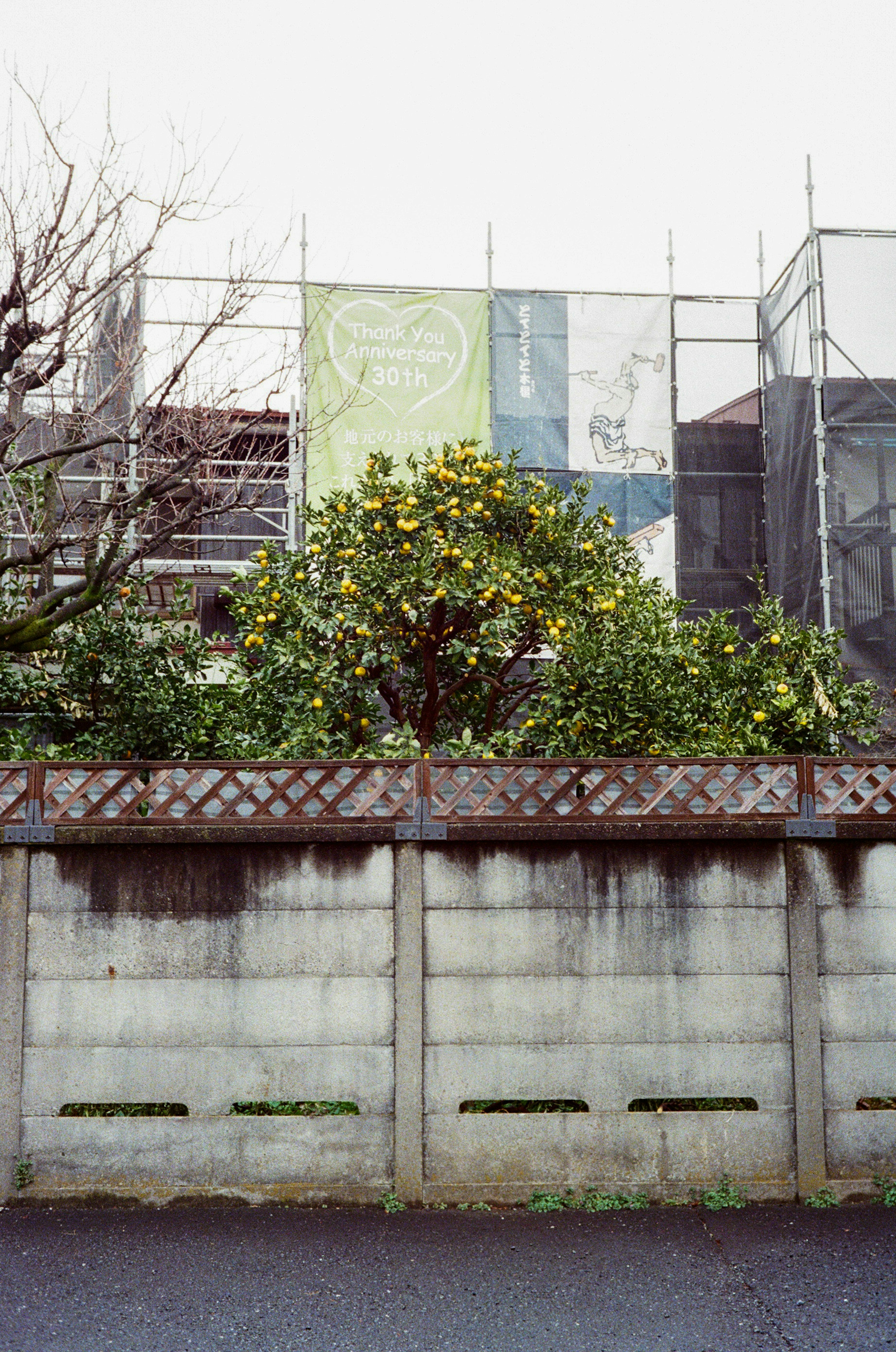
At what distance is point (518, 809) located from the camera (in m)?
5.05

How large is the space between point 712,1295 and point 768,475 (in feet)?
37.8

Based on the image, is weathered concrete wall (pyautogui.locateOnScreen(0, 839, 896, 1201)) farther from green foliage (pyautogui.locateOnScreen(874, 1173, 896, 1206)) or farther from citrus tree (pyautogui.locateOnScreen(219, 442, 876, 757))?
citrus tree (pyautogui.locateOnScreen(219, 442, 876, 757))

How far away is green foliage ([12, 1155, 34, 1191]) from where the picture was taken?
4.75 metres

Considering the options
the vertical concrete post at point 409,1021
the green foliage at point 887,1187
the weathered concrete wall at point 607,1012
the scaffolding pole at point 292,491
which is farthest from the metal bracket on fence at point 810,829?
the scaffolding pole at point 292,491

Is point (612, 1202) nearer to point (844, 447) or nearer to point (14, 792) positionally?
point (14, 792)

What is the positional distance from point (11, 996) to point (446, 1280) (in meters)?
2.44

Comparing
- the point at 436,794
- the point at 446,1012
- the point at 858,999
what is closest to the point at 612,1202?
the point at 446,1012

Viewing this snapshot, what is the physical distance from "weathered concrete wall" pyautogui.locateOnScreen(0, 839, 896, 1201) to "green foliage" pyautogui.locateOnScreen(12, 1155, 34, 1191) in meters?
0.03

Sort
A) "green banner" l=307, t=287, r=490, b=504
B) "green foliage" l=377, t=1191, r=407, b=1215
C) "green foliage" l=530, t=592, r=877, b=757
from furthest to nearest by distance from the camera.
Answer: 1. "green banner" l=307, t=287, r=490, b=504
2. "green foliage" l=530, t=592, r=877, b=757
3. "green foliage" l=377, t=1191, r=407, b=1215

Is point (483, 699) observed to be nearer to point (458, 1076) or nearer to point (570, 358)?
point (458, 1076)

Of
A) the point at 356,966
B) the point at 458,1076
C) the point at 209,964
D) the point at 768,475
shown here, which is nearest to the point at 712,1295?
the point at 458,1076

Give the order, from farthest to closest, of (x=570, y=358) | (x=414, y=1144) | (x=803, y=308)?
(x=570, y=358)
(x=803, y=308)
(x=414, y=1144)

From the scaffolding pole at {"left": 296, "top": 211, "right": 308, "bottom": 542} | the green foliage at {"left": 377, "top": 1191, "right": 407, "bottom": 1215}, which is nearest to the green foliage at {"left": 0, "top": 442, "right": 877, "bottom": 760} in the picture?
the green foliage at {"left": 377, "top": 1191, "right": 407, "bottom": 1215}

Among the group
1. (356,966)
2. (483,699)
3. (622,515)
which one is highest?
(622,515)
